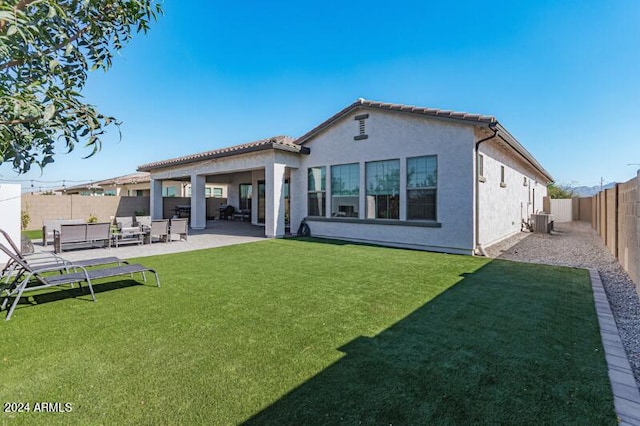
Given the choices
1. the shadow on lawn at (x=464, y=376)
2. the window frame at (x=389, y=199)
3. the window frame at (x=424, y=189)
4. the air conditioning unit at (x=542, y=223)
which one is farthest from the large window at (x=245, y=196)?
the shadow on lawn at (x=464, y=376)

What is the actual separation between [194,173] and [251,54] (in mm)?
7250

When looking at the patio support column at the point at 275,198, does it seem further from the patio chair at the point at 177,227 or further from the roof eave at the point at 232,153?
the patio chair at the point at 177,227

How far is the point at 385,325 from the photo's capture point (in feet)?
13.5

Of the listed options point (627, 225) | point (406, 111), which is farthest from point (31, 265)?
point (627, 225)

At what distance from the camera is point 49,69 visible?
265 centimetres

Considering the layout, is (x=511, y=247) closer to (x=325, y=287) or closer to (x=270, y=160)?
(x=325, y=287)

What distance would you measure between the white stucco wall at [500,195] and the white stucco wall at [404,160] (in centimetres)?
86

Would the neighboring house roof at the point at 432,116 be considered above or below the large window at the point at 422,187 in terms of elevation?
above

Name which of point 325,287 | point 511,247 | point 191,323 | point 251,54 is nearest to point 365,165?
point 511,247

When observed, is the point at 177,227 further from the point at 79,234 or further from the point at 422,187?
the point at 422,187

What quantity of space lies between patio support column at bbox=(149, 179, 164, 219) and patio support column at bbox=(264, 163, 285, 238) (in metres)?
10.6

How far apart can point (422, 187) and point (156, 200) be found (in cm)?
1763

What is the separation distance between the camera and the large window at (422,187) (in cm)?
1053

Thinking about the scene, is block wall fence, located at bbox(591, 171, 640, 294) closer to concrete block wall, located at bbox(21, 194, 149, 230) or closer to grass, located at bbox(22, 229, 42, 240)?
grass, located at bbox(22, 229, 42, 240)
